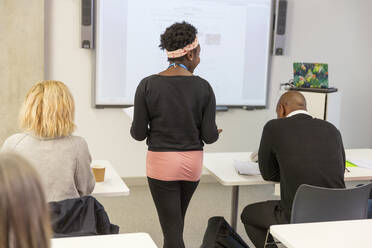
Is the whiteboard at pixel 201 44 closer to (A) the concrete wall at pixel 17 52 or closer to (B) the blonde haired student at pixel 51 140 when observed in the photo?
(A) the concrete wall at pixel 17 52

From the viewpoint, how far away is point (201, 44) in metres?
4.99

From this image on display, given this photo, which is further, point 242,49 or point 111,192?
point 242,49

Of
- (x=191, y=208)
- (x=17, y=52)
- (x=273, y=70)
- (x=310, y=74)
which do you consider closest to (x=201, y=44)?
(x=273, y=70)

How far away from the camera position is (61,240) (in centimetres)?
175

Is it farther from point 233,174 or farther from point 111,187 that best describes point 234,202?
point 111,187

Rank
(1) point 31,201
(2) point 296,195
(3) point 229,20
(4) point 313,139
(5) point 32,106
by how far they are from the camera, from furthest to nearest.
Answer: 1. (3) point 229,20
2. (4) point 313,139
3. (2) point 296,195
4. (5) point 32,106
5. (1) point 31,201

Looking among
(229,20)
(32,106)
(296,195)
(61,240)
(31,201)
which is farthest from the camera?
(229,20)

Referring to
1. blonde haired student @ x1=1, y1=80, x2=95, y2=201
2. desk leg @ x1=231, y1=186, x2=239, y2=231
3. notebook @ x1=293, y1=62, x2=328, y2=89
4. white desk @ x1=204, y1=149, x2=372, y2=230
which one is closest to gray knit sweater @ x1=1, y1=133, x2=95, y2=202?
blonde haired student @ x1=1, y1=80, x2=95, y2=201

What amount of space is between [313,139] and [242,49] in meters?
2.74

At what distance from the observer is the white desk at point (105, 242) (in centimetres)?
172

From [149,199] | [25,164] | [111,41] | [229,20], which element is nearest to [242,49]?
[229,20]

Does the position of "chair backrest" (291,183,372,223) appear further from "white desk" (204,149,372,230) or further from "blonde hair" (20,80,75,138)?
"blonde hair" (20,80,75,138)

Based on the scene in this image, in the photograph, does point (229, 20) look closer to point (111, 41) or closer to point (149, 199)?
point (111, 41)

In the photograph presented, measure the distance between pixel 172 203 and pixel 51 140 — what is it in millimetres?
739
